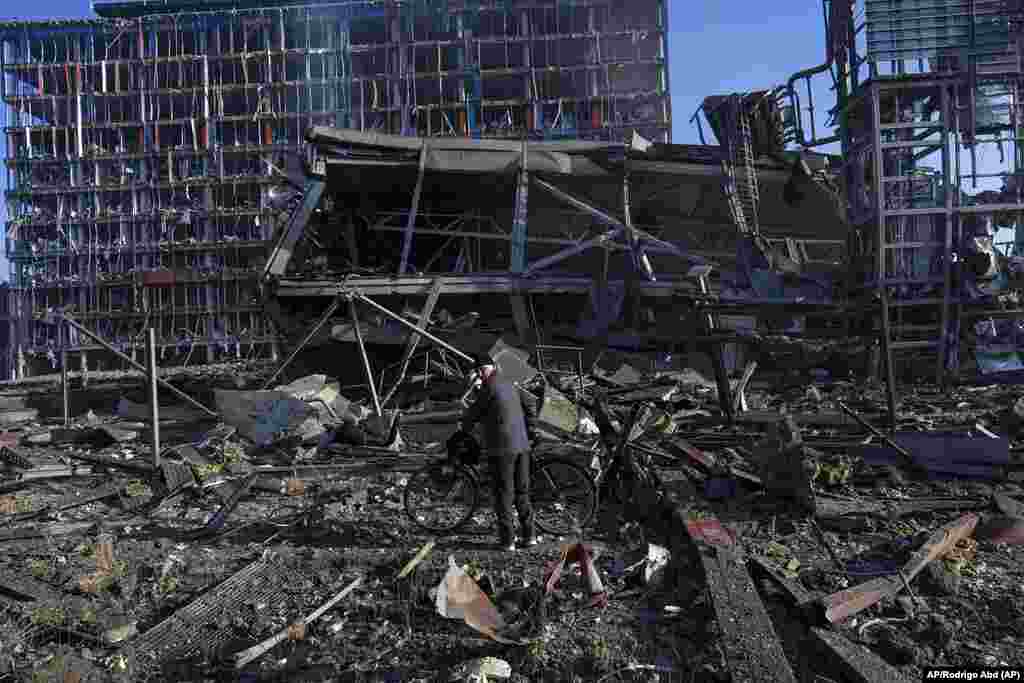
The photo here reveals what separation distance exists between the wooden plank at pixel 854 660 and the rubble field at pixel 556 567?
19 mm

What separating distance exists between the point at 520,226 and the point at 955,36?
430 inches

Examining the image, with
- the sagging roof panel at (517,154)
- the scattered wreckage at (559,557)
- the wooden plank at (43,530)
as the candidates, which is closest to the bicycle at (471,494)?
the scattered wreckage at (559,557)

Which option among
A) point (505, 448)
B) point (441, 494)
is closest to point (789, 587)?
point (505, 448)

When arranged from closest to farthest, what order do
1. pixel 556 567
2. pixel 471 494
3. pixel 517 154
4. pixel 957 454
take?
pixel 556 567
pixel 471 494
pixel 957 454
pixel 517 154

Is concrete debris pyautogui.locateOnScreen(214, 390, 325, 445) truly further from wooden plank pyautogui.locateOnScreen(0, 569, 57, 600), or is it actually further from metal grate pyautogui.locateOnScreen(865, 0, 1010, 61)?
metal grate pyautogui.locateOnScreen(865, 0, 1010, 61)

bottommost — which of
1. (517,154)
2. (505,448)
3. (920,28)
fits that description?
(505,448)

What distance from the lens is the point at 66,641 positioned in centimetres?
485

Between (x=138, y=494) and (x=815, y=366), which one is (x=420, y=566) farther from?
(x=815, y=366)

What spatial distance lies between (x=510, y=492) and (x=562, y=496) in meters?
1.01

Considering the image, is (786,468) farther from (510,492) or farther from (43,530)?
(43,530)

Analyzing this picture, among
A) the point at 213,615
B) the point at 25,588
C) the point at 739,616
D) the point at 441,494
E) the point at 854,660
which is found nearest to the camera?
the point at 854,660

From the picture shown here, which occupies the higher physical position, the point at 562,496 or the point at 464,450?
the point at 464,450

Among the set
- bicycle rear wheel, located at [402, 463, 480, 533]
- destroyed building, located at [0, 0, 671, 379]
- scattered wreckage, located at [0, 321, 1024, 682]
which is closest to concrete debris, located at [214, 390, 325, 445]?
scattered wreckage, located at [0, 321, 1024, 682]

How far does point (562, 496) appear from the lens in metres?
6.94
